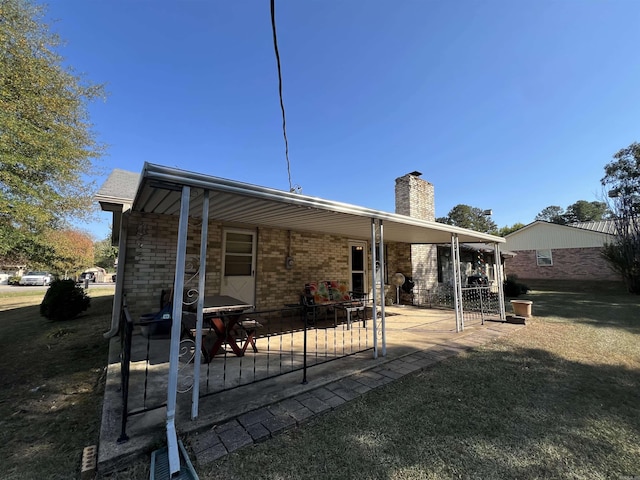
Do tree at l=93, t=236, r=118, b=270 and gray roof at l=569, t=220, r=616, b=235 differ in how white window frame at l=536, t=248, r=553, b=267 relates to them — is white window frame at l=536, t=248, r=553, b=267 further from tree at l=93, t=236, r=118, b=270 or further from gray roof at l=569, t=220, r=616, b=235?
tree at l=93, t=236, r=118, b=270

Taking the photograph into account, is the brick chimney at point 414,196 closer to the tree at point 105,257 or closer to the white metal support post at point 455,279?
the white metal support post at point 455,279

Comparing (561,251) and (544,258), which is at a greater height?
(561,251)

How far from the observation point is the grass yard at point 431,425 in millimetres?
1978

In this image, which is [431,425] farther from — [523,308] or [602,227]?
[602,227]

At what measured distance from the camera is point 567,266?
21.2 meters

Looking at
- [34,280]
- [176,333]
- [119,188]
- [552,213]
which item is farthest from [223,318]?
[552,213]

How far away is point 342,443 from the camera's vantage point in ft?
7.32

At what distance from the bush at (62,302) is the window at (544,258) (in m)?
30.3

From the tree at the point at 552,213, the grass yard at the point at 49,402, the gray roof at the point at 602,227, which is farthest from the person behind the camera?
the tree at the point at 552,213

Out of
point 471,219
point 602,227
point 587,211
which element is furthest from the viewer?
point 471,219

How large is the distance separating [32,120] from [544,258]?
1289 inches

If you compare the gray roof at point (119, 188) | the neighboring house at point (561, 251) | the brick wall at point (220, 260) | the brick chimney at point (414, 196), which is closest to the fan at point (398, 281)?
the brick wall at point (220, 260)

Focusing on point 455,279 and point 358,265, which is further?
point 358,265

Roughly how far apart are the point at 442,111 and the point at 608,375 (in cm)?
810
